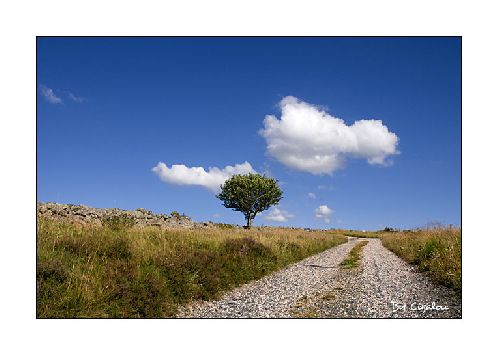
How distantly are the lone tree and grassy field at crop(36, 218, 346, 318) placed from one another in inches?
2125

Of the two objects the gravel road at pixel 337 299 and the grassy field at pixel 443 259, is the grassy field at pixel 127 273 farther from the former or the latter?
the grassy field at pixel 443 259

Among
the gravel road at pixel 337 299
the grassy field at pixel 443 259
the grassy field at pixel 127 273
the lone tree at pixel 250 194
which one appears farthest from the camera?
the lone tree at pixel 250 194

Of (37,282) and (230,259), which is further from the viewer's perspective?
(230,259)

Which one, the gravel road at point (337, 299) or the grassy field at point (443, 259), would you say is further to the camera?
the grassy field at point (443, 259)

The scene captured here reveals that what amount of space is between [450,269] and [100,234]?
12.9m

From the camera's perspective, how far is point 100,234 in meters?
13.7

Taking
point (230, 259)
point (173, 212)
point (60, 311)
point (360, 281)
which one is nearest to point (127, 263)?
point (60, 311)

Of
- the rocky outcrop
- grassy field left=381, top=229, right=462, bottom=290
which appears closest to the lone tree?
the rocky outcrop

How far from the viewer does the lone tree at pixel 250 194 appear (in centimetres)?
7094

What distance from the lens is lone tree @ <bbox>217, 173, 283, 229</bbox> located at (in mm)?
70938

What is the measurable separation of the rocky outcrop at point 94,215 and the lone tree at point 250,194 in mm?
33410

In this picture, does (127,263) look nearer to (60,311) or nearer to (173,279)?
(173,279)

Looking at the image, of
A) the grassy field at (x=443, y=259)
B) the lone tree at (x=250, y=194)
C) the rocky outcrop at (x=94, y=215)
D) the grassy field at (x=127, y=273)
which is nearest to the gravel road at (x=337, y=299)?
the grassy field at (x=443, y=259)

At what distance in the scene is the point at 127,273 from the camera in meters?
→ 10.3
